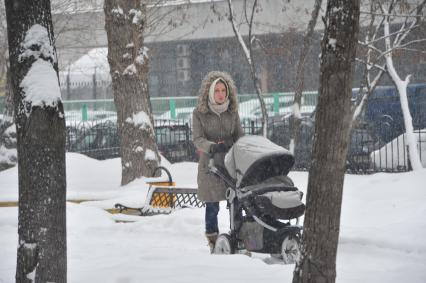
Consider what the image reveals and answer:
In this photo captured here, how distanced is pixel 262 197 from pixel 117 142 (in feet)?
47.5

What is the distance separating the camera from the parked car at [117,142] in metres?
19.4

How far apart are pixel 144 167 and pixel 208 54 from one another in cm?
2307

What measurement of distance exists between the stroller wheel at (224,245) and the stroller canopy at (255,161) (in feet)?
2.01

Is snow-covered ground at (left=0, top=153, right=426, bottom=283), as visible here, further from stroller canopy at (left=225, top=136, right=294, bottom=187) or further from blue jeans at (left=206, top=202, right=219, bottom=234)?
stroller canopy at (left=225, top=136, right=294, bottom=187)

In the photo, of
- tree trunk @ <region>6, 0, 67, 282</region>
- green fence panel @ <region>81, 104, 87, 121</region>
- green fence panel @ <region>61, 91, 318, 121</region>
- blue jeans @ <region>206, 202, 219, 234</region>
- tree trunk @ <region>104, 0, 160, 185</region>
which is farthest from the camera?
green fence panel @ <region>81, 104, 87, 121</region>

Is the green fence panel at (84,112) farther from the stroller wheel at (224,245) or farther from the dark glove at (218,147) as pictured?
the dark glove at (218,147)

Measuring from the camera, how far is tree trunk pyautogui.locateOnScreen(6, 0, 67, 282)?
4688 millimetres

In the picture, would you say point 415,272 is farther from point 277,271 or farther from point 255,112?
point 255,112

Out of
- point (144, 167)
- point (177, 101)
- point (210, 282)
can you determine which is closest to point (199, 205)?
point (144, 167)

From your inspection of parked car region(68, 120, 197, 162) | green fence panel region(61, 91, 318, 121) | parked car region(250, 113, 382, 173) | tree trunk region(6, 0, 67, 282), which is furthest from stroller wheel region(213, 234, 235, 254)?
green fence panel region(61, 91, 318, 121)

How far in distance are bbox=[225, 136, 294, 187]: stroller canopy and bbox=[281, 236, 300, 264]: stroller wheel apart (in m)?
0.61

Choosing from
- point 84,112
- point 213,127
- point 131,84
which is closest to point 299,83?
point 131,84

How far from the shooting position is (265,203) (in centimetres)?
666

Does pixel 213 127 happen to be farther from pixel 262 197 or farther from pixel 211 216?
pixel 262 197
